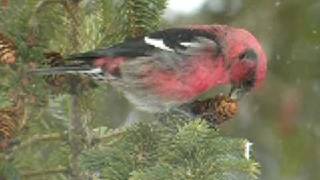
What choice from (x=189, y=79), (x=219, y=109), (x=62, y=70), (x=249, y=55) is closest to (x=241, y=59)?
(x=249, y=55)

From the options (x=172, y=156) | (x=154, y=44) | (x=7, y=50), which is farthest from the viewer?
(x=154, y=44)

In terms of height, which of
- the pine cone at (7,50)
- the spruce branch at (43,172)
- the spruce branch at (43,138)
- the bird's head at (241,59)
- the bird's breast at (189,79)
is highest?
the pine cone at (7,50)

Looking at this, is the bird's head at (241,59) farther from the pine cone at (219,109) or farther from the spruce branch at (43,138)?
the spruce branch at (43,138)

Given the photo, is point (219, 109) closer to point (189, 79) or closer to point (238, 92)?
point (238, 92)

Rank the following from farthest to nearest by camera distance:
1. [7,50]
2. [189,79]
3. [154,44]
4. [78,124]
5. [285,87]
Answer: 1. [285,87]
2. [189,79]
3. [154,44]
4. [78,124]
5. [7,50]

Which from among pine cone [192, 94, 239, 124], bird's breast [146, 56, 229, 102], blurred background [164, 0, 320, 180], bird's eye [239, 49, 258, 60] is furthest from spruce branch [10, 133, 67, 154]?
blurred background [164, 0, 320, 180]

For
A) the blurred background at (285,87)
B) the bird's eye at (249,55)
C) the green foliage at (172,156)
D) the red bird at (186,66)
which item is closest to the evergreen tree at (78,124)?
the green foliage at (172,156)

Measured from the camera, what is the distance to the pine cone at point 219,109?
276 centimetres

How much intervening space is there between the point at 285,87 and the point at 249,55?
0.70 metres

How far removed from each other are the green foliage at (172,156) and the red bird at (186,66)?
1.98 feet

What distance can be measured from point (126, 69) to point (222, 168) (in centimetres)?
111

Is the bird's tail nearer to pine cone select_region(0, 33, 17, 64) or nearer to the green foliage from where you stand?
pine cone select_region(0, 33, 17, 64)

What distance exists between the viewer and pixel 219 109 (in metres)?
2.78

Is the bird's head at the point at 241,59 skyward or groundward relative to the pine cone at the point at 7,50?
groundward
